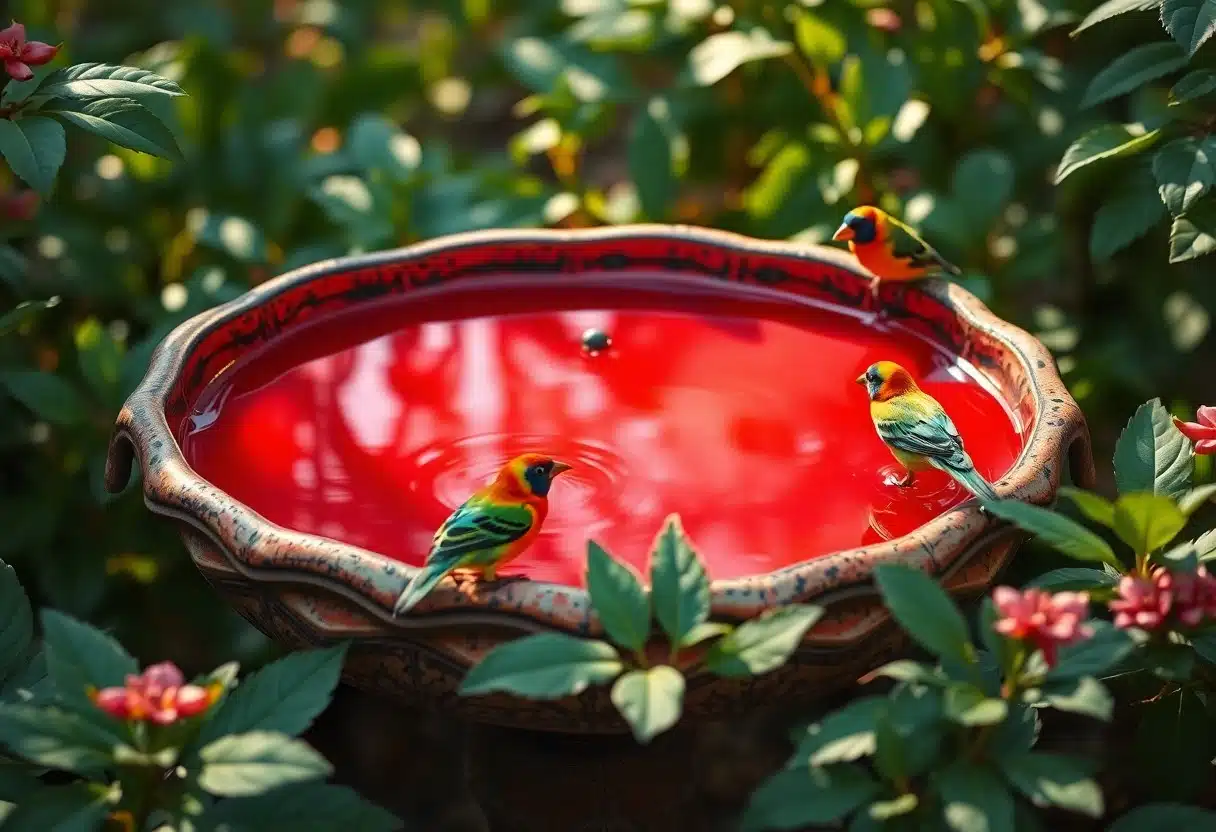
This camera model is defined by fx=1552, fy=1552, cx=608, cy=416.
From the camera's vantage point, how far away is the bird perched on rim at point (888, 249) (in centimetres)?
273

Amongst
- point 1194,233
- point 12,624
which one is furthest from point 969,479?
point 12,624

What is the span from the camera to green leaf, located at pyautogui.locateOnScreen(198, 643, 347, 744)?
192 centimetres

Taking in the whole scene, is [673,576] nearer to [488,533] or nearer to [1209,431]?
[488,533]

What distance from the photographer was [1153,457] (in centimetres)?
235

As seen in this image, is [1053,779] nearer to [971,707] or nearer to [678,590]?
[971,707]

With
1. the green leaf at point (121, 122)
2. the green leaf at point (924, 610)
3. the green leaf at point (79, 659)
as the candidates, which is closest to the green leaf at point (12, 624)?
the green leaf at point (79, 659)

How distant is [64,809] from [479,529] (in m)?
0.62

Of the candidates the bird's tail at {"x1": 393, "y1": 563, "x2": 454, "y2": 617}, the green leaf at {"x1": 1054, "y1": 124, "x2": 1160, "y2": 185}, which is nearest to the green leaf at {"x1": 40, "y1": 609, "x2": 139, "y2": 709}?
the bird's tail at {"x1": 393, "y1": 563, "x2": 454, "y2": 617}

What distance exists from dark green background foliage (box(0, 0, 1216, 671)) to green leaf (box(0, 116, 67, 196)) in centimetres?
47

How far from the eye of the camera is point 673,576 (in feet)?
6.19

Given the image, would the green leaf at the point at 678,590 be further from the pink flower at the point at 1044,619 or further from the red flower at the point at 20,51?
the red flower at the point at 20,51

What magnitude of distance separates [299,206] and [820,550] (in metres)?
2.47

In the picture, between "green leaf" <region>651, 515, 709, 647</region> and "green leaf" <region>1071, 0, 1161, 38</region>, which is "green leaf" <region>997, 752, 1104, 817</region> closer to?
"green leaf" <region>651, 515, 709, 647</region>

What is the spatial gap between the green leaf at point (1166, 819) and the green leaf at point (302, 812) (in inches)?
37.4
